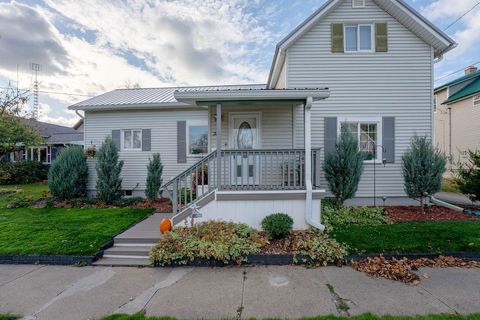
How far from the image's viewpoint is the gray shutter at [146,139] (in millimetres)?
9062

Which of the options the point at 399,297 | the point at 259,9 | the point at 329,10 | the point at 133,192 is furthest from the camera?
the point at 259,9

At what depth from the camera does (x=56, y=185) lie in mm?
8281

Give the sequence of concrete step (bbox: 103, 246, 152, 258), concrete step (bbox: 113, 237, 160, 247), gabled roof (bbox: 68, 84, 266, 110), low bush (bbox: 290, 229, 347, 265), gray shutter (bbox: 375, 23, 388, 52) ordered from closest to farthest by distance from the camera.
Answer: low bush (bbox: 290, 229, 347, 265) < concrete step (bbox: 103, 246, 152, 258) < concrete step (bbox: 113, 237, 160, 247) < gray shutter (bbox: 375, 23, 388, 52) < gabled roof (bbox: 68, 84, 266, 110)

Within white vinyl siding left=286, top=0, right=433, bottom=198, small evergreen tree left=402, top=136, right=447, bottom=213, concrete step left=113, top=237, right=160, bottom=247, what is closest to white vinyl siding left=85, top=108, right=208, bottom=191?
concrete step left=113, top=237, right=160, bottom=247

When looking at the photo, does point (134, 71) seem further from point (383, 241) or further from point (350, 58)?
point (383, 241)

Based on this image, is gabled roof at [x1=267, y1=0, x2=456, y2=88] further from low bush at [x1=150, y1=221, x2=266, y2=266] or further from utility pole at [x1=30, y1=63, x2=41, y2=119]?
utility pole at [x1=30, y1=63, x2=41, y2=119]

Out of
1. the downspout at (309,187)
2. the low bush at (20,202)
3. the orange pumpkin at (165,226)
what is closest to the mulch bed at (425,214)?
the downspout at (309,187)

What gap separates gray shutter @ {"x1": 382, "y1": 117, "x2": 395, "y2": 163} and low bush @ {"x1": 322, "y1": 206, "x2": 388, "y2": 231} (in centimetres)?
184

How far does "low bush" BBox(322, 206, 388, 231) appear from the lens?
5828 mm

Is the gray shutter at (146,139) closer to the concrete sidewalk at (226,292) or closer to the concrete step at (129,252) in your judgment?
A: the concrete step at (129,252)

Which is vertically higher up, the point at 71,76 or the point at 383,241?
the point at 71,76

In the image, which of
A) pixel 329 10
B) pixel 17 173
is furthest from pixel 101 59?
pixel 329 10

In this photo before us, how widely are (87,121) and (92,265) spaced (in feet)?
23.2

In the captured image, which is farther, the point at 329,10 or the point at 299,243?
the point at 329,10
